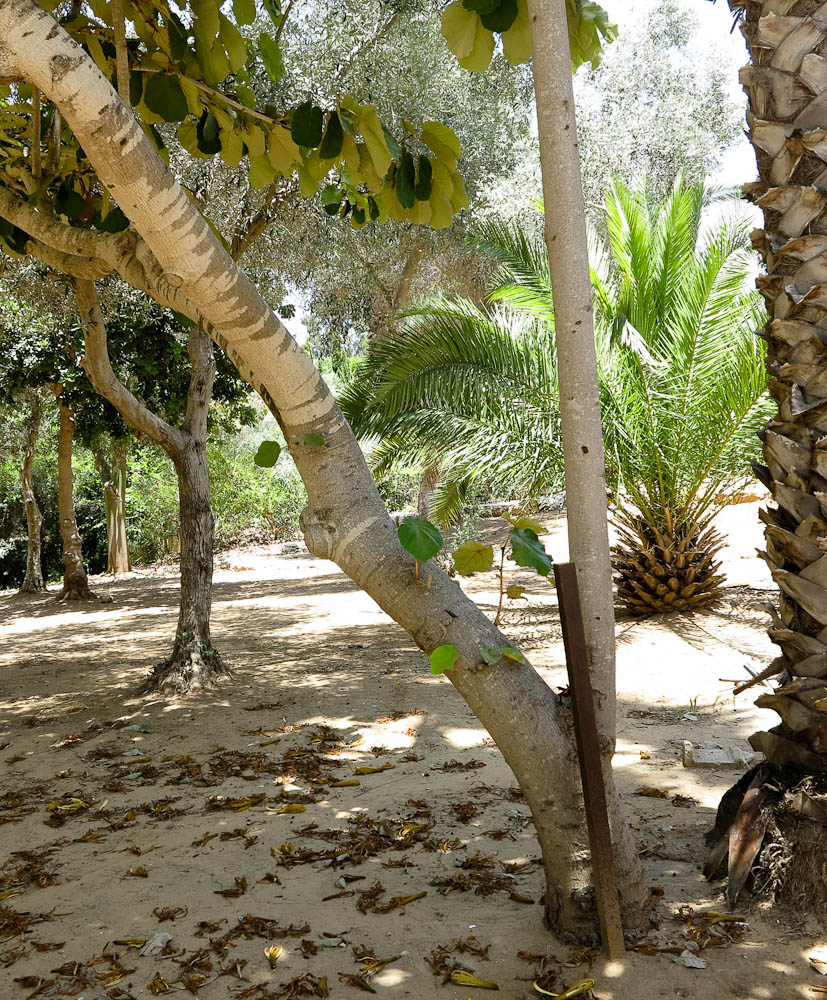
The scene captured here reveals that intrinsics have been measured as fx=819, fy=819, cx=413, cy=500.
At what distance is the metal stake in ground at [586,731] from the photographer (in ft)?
6.96

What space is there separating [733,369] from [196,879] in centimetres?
587

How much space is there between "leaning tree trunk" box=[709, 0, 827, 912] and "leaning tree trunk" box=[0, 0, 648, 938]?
1.62 ft

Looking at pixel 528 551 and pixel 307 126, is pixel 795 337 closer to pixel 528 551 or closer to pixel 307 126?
pixel 528 551

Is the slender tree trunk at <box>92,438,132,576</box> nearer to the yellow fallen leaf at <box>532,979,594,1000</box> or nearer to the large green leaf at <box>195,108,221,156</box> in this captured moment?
the large green leaf at <box>195,108,221,156</box>

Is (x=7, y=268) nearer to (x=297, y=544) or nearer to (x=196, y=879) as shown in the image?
(x=196, y=879)

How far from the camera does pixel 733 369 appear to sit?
6977 millimetres

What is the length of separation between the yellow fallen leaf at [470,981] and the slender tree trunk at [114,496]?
13399 millimetres

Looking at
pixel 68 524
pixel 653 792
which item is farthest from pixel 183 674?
pixel 68 524

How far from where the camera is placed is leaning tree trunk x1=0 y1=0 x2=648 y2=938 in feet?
7.12

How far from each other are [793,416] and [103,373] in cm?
485

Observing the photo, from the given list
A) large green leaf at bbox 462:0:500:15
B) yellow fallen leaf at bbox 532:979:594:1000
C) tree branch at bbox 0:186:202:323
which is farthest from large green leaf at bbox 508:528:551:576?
large green leaf at bbox 462:0:500:15

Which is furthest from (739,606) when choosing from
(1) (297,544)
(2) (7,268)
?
(1) (297,544)

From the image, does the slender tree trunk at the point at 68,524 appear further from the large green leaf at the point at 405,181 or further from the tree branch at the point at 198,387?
the large green leaf at the point at 405,181

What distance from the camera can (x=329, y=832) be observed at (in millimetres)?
3377
